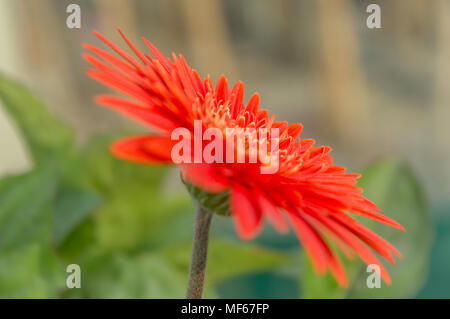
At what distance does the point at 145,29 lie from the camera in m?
1.56

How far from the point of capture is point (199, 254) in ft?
0.48

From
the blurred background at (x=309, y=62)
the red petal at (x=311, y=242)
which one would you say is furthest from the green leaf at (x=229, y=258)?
the blurred background at (x=309, y=62)

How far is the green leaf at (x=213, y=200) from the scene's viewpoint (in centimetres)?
14

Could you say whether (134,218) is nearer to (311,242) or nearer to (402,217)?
(402,217)

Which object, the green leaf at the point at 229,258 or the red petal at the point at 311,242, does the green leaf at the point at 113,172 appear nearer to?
the green leaf at the point at 229,258

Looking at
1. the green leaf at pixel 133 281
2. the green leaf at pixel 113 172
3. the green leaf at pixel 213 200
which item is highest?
the green leaf at pixel 213 200

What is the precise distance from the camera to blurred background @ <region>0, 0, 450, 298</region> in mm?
1098

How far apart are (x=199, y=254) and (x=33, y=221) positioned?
0.15 meters

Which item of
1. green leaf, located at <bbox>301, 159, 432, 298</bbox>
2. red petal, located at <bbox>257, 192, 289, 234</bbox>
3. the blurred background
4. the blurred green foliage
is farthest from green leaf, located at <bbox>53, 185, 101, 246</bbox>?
the blurred background

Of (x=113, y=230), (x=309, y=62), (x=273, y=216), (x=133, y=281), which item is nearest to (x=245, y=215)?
(x=273, y=216)

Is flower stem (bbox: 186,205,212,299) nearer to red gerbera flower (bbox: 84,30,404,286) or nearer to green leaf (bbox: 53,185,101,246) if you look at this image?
red gerbera flower (bbox: 84,30,404,286)
